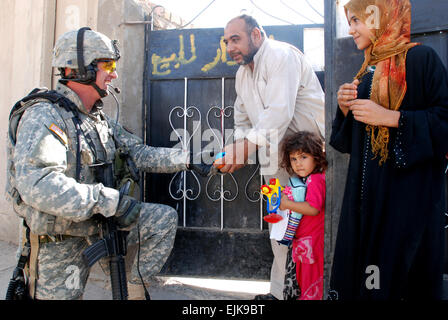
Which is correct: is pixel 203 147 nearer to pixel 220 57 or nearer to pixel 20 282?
pixel 220 57

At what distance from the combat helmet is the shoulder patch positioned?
0.44 metres

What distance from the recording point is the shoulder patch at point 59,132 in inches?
81.3

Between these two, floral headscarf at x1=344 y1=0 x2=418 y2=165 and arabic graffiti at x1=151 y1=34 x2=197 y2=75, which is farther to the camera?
arabic graffiti at x1=151 y1=34 x2=197 y2=75

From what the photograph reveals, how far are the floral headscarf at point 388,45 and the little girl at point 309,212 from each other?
60 cm

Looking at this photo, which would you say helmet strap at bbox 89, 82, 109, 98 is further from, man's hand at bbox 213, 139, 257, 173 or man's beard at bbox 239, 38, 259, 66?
man's beard at bbox 239, 38, 259, 66

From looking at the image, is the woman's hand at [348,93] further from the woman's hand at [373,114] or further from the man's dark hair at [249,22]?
the man's dark hair at [249,22]

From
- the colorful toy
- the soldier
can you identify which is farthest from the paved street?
the colorful toy

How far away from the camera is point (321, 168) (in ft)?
8.13

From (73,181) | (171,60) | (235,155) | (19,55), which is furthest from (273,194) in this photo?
(19,55)

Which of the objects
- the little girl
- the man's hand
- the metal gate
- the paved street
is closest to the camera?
the little girl

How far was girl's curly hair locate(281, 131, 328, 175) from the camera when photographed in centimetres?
240

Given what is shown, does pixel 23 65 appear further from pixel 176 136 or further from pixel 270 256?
pixel 270 256

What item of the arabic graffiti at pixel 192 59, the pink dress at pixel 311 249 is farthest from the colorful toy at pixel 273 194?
the arabic graffiti at pixel 192 59

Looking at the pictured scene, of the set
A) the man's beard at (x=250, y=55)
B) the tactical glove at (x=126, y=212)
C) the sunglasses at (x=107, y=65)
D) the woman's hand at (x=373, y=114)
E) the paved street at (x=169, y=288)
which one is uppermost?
the man's beard at (x=250, y=55)
